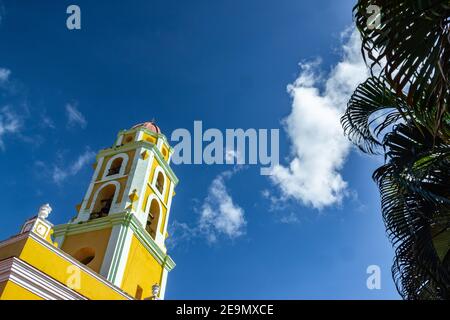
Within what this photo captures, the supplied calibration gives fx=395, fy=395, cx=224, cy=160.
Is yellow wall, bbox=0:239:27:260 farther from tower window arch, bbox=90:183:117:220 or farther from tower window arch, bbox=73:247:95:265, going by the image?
Result: tower window arch, bbox=90:183:117:220

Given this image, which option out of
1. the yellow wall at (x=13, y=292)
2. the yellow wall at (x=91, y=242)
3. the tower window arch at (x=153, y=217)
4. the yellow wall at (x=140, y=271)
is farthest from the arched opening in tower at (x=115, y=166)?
the yellow wall at (x=13, y=292)

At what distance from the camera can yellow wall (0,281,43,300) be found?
304 inches

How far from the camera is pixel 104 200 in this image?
1639 cm

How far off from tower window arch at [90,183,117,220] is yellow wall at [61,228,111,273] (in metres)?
0.90

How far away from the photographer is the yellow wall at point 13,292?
7.72 meters

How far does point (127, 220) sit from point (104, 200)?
9.06 ft

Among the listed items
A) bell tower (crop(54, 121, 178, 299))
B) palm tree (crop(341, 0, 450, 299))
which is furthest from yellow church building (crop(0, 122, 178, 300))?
palm tree (crop(341, 0, 450, 299))

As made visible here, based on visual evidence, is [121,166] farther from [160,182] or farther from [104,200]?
[160,182]

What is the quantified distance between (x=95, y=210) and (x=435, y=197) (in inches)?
544

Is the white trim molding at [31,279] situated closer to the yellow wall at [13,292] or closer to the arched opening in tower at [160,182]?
the yellow wall at [13,292]

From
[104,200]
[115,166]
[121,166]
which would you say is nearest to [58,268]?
[104,200]
